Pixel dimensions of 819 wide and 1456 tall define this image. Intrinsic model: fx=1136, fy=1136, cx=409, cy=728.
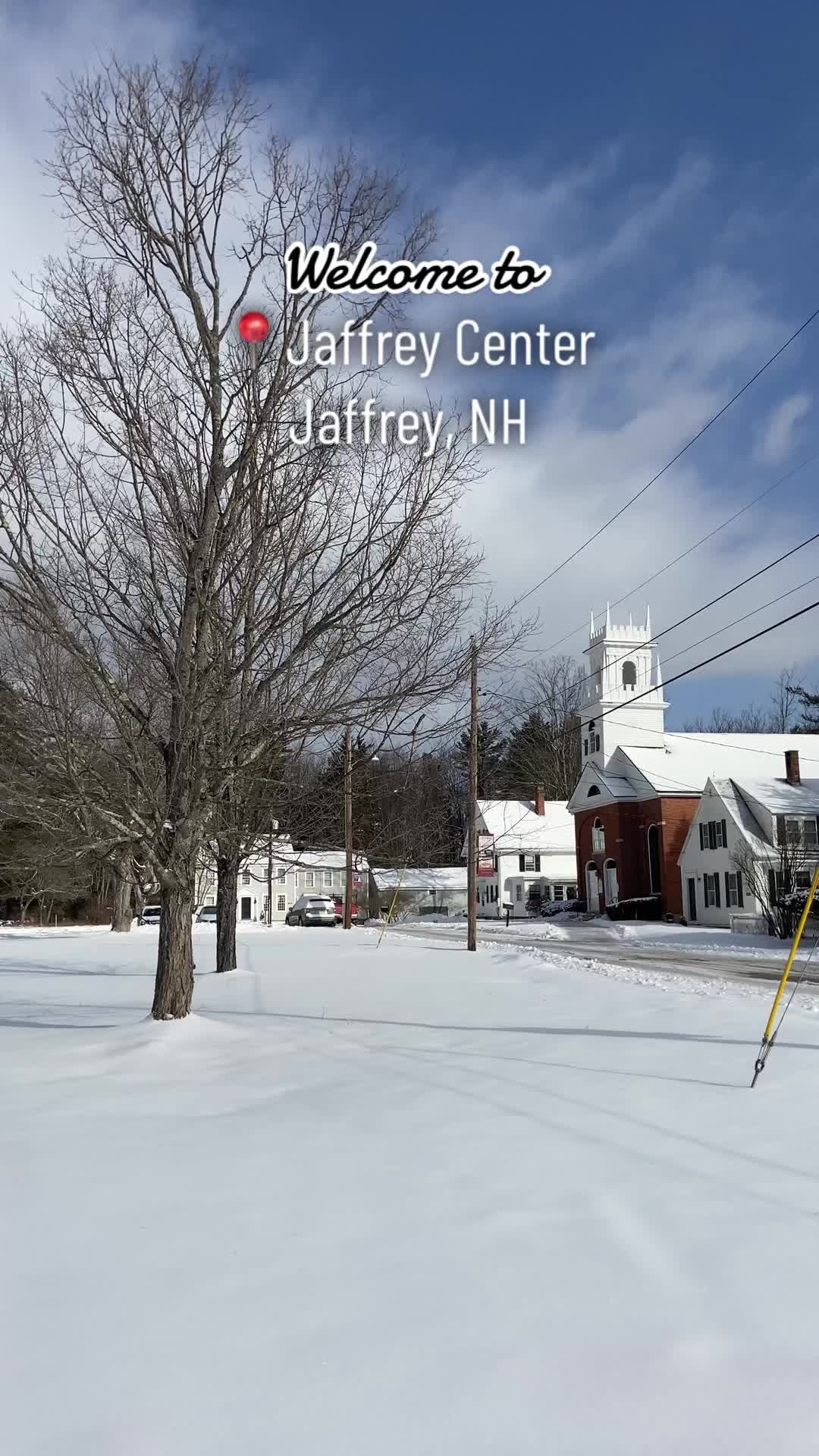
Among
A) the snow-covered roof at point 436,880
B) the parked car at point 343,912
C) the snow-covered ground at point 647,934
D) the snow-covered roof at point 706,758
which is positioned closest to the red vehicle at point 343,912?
the parked car at point 343,912

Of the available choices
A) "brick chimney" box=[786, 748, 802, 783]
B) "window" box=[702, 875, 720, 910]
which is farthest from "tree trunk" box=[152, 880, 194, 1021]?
"brick chimney" box=[786, 748, 802, 783]

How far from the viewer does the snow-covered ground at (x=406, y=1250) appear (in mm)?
3482

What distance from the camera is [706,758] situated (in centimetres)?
4916

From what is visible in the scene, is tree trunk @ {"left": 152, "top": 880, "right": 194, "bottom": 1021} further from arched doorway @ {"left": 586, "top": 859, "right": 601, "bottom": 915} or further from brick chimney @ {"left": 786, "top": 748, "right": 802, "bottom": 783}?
arched doorway @ {"left": 586, "top": 859, "right": 601, "bottom": 915}

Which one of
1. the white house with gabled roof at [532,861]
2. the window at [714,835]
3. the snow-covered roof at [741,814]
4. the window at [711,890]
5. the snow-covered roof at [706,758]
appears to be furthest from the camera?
the white house with gabled roof at [532,861]

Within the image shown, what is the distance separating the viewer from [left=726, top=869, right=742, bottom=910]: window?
1614 inches

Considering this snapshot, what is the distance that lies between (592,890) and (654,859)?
15.1 feet

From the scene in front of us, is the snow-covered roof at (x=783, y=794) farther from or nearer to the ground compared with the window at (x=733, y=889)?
farther from the ground

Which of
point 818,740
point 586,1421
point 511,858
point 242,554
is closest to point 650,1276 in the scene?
point 586,1421

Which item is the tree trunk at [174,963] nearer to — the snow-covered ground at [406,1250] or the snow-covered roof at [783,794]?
the snow-covered ground at [406,1250]

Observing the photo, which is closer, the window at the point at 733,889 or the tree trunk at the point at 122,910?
the tree trunk at the point at 122,910

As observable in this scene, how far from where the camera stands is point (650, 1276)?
4.52 metres

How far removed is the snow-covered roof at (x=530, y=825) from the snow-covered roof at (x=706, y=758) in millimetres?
12560

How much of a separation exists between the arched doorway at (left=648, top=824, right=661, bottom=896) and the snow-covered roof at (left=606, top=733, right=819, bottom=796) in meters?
1.93
